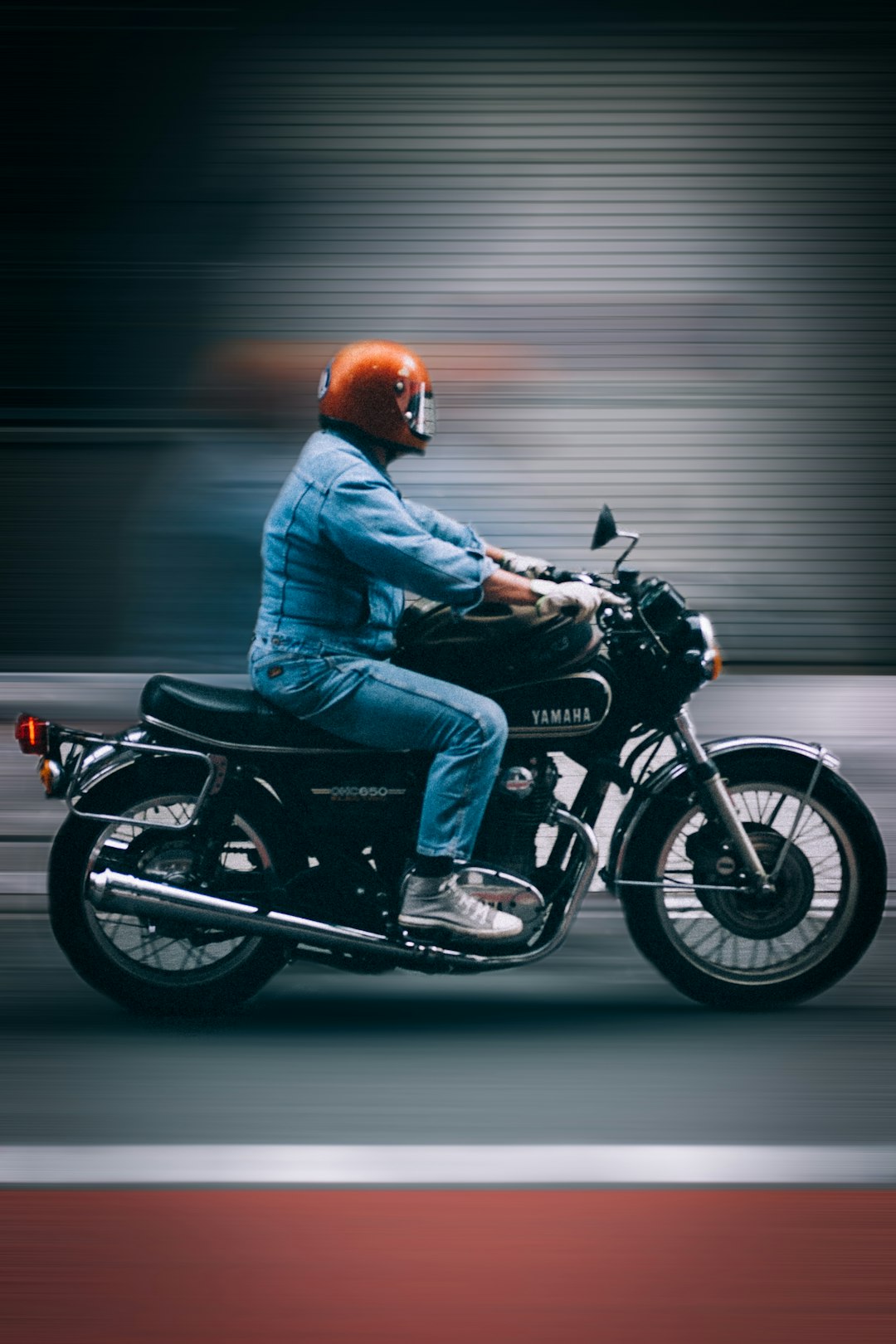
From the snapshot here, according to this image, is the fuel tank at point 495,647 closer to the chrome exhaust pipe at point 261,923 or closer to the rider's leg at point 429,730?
the rider's leg at point 429,730

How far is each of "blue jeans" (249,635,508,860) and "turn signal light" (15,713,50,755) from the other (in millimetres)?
621

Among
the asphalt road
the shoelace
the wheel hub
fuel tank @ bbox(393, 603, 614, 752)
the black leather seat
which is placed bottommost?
the asphalt road

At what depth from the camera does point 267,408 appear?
899cm

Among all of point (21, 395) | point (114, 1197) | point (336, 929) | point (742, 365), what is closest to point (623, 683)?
point (336, 929)

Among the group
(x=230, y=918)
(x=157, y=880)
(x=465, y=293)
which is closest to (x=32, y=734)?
(x=157, y=880)

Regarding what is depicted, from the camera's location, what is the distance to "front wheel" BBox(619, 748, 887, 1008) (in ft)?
16.9

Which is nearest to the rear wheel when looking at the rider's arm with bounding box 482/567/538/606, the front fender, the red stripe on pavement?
the rider's arm with bounding box 482/567/538/606

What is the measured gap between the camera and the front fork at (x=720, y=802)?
5090 mm

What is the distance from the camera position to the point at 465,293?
29.2 feet

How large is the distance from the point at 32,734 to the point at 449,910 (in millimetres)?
1229

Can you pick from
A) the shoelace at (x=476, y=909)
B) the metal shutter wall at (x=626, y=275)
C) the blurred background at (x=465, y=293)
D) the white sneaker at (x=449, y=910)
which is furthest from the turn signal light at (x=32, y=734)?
the metal shutter wall at (x=626, y=275)

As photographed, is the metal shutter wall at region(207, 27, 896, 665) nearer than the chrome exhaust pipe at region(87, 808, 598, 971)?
No

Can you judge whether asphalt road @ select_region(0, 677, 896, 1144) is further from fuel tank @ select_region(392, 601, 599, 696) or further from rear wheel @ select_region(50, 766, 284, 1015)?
fuel tank @ select_region(392, 601, 599, 696)

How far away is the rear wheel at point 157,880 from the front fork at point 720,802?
1.19 metres
